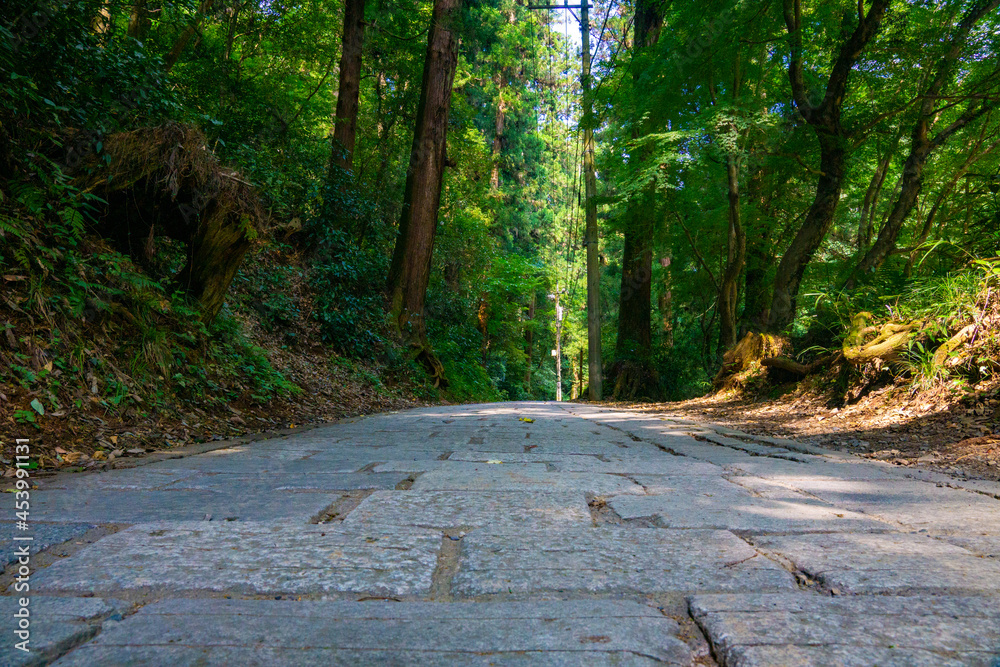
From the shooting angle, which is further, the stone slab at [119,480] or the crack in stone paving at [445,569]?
the stone slab at [119,480]

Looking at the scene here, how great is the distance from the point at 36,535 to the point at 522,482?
169cm

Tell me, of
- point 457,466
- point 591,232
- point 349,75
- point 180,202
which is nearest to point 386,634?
point 457,466

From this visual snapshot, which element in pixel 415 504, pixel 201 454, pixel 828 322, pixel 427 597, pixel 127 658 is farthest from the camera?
pixel 828 322

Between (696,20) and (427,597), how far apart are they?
29.2 ft

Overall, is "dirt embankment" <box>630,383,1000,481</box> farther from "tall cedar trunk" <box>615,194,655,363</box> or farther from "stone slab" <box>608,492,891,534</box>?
"tall cedar trunk" <box>615,194,655,363</box>

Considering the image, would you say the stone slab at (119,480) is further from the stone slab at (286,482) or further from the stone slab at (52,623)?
the stone slab at (52,623)

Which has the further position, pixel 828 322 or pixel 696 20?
pixel 696 20

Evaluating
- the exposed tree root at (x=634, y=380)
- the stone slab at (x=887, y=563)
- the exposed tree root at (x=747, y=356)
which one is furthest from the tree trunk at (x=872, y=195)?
the stone slab at (x=887, y=563)

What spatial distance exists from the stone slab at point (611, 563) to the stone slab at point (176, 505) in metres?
0.71

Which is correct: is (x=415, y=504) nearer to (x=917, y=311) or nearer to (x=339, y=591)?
(x=339, y=591)

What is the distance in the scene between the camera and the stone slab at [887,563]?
1204mm

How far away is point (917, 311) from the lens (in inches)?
177

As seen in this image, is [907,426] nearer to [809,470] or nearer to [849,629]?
[809,470]

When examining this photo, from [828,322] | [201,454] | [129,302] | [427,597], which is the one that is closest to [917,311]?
[828,322]
